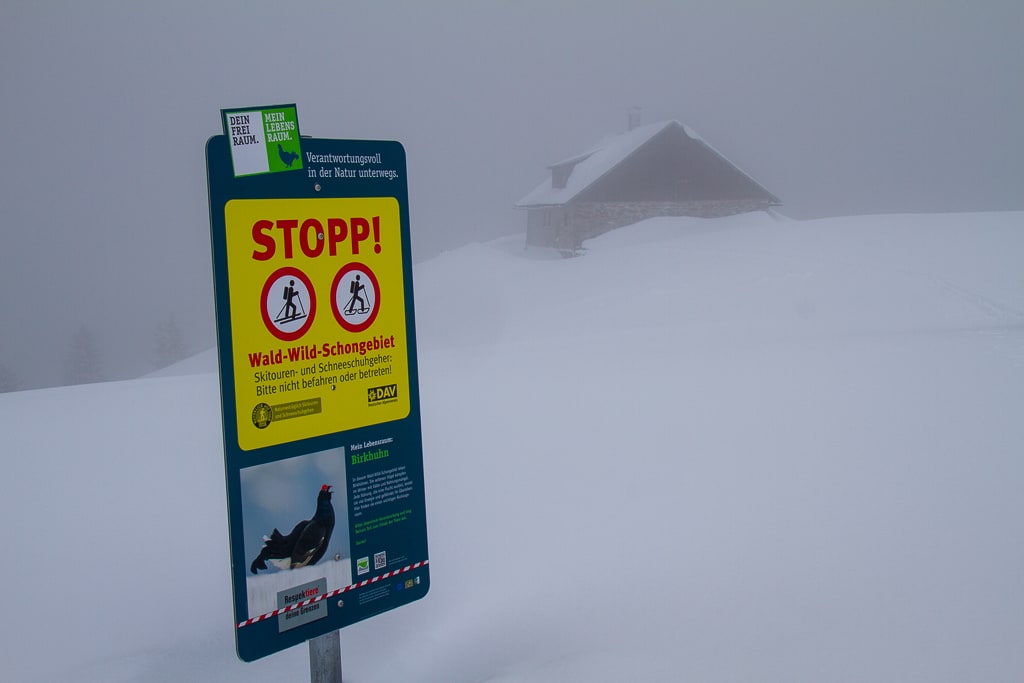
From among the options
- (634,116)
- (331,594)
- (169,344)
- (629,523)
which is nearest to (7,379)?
(169,344)

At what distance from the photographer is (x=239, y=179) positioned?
2211mm

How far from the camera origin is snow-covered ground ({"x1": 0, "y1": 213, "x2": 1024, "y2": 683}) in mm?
2836

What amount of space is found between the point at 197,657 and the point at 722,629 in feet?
7.54

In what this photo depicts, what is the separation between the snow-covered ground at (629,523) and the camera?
2836 mm

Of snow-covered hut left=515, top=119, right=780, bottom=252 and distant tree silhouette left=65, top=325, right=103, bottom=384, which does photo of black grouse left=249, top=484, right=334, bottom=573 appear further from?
distant tree silhouette left=65, top=325, right=103, bottom=384

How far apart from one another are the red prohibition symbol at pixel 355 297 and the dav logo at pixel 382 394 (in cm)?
24

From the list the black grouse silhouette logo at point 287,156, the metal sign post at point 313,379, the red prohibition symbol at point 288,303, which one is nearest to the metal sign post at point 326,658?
the metal sign post at point 313,379

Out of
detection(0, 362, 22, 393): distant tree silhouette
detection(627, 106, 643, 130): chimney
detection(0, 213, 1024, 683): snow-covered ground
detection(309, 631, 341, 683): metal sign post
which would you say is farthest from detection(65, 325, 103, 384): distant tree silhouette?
detection(309, 631, 341, 683): metal sign post

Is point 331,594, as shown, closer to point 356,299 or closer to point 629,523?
point 356,299

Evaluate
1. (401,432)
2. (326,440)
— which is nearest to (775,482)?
(401,432)

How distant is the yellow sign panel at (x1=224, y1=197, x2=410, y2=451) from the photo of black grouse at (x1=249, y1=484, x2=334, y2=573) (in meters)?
0.29

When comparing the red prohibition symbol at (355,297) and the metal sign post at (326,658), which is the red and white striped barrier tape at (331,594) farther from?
the red prohibition symbol at (355,297)

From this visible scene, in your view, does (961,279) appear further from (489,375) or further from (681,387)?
(489,375)

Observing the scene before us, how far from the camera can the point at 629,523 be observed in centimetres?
375
